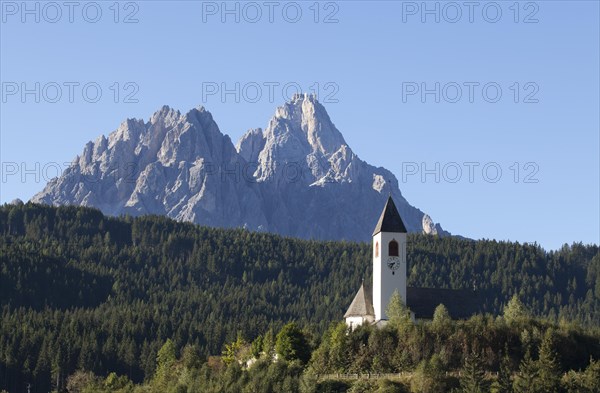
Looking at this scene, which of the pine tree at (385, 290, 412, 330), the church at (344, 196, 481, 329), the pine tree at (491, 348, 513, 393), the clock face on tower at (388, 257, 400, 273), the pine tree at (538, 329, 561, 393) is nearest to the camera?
the pine tree at (491, 348, 513, 393)

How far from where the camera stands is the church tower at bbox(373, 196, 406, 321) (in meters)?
132

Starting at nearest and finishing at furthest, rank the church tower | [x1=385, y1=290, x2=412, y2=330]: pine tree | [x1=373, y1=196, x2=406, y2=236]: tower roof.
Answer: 1. [x1=385, y1=290, x2=412, y2=330]: pine tree
2. the church tower
3. [x1=373, y1=196, x2=406, y2=236]: tower roof

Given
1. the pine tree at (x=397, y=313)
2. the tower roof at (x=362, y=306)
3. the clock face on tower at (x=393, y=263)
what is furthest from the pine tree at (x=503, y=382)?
the tower roof at (x=362, y=306)

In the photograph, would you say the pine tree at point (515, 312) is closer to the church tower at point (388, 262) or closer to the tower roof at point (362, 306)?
the church tower at point (388, 262)

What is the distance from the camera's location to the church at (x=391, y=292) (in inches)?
5197

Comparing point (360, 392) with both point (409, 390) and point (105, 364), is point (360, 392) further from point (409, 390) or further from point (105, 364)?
point (105, 364)

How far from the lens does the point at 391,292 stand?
5192 inches

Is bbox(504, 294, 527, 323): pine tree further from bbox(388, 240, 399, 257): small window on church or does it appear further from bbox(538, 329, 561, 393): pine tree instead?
bbox(388, 240, 399, 257): small window on church

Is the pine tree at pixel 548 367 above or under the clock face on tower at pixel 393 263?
under

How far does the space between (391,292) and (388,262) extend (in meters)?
3.41

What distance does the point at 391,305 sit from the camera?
129250 mm

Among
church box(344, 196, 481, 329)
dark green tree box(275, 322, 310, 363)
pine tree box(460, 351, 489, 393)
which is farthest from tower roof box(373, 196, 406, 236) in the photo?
pine tree box(460, 351, 489, 393)

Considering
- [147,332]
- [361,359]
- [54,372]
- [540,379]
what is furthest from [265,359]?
[147,332]

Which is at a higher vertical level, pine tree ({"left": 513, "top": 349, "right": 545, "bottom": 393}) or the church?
the church
